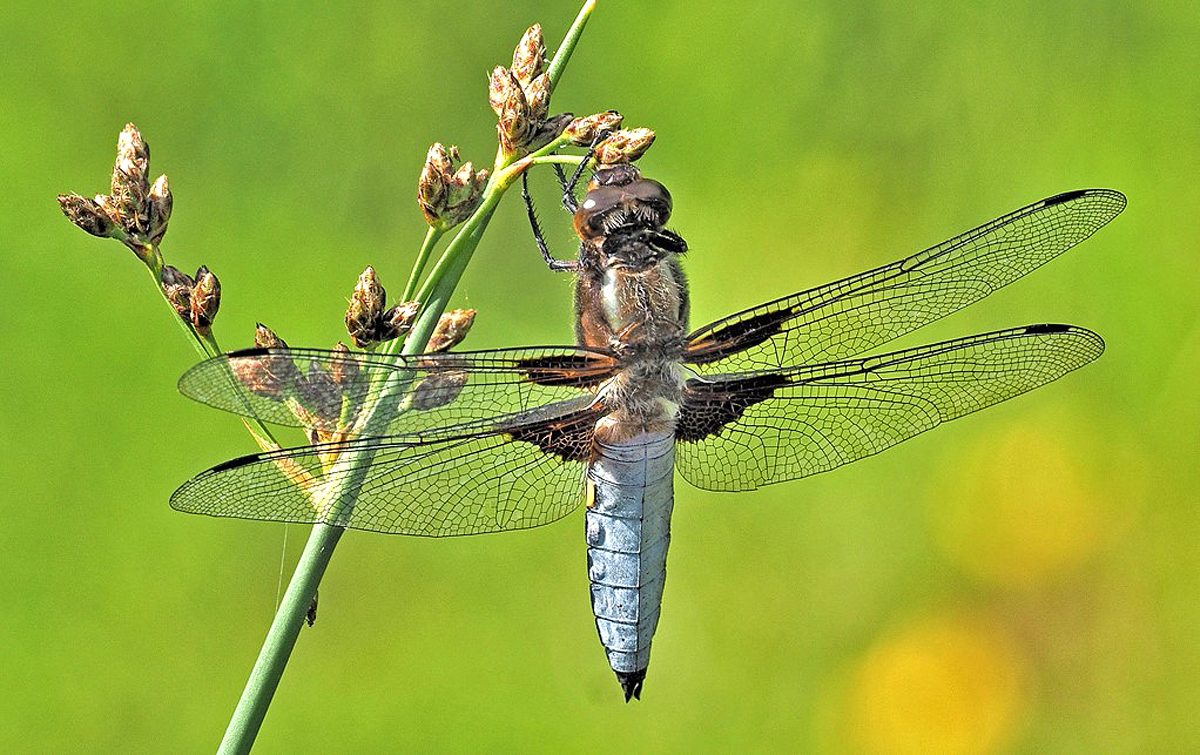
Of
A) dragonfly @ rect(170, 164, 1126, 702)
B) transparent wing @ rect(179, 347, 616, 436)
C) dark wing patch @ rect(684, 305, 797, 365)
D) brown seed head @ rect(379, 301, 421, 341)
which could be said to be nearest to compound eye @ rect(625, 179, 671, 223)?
dragonfly @ rect(170, 164, 1126, 702)

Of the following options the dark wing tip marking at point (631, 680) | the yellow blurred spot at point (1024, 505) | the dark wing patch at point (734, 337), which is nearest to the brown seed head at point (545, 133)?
the dark wing patch at point (734, 337)

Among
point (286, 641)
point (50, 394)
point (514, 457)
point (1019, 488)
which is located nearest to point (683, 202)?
point (1019, 488)

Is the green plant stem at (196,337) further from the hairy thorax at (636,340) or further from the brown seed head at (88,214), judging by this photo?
the hairy thorax at (636,340)

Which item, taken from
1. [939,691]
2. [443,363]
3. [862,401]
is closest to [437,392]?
[443,363]

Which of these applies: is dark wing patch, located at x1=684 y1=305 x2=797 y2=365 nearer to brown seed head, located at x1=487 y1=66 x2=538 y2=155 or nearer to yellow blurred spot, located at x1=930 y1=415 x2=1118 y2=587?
brown seed head, located at x1=487 y1=66 x2=538 y2=155

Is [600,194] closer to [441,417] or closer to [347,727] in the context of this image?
[441,417]
